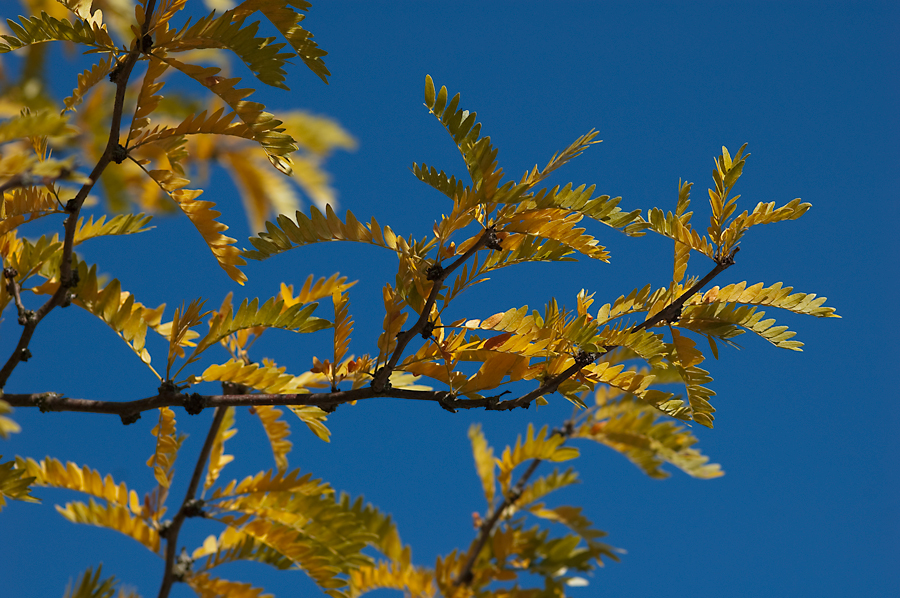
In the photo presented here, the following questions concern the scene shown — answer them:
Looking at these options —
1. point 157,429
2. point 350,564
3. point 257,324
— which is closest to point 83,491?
point 157,429

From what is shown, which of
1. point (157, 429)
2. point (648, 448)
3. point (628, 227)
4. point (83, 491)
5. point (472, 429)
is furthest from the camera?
point (472, 429)

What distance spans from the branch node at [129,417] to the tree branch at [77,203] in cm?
29

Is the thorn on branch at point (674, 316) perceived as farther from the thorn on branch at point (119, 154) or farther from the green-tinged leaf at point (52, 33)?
the green-tinged leaf at point (52, 33)

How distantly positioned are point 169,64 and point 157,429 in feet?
3.76

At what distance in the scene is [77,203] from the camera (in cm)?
157

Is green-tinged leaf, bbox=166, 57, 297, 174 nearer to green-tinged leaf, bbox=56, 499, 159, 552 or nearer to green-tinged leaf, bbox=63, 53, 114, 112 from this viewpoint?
green-tinged leaf, bbox=63, 53, 114, 112

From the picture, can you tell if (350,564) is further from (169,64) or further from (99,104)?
(99,104)

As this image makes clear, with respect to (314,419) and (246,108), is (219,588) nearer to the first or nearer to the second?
(314,419)

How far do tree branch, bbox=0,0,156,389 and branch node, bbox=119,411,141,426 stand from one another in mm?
290

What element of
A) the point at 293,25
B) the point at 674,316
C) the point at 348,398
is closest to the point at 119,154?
the point at 293,25

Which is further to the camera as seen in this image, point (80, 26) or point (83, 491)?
point (83, 491)

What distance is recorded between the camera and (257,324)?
1.71 metres

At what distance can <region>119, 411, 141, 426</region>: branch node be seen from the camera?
166 centimetres

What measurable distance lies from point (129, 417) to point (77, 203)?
51cm
